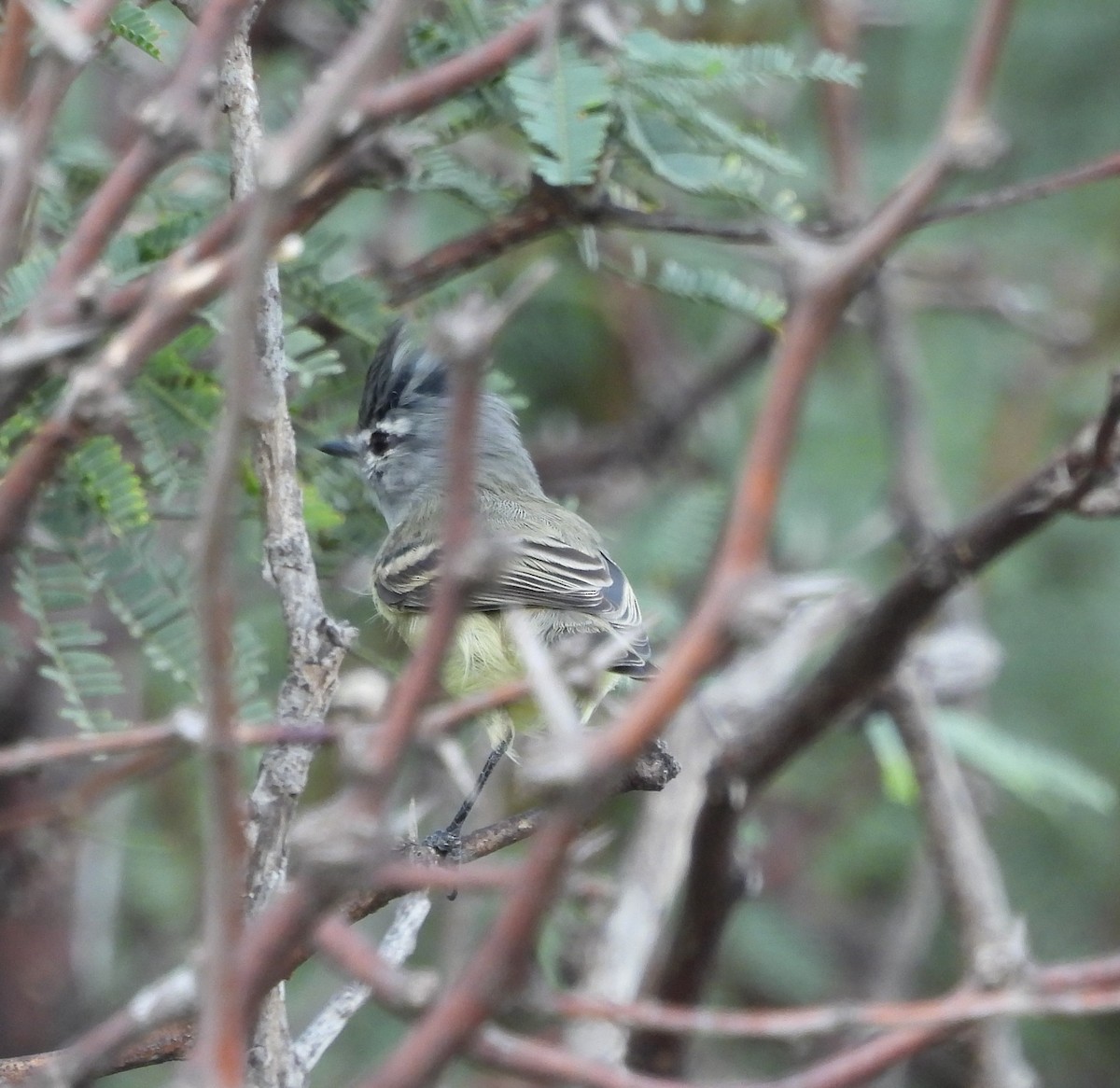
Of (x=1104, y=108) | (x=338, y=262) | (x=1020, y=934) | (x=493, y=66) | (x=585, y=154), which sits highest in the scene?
(x=1104, y=108)

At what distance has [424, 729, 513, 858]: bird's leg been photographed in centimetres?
260

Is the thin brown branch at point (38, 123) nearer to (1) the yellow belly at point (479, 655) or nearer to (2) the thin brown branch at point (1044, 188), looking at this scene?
(2) the thin brown branch at point (1044, 188)

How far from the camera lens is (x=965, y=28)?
4.80 meters

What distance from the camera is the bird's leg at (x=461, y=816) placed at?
2.60 metres

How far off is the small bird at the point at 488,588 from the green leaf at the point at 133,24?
36.0 inches

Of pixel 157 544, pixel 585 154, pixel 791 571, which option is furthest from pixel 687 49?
pixel 791 571

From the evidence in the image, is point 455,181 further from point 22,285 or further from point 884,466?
point 884,466

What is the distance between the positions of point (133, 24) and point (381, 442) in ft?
4.82

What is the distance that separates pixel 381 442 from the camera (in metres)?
3.40

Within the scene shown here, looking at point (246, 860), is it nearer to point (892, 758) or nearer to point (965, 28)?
point (892, 758)

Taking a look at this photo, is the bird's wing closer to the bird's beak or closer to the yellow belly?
the yellow belly

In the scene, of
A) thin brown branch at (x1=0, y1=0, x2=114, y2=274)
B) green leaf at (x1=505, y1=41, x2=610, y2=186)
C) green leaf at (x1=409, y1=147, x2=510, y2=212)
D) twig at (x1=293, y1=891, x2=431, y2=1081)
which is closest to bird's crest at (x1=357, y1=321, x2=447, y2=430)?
green leaf at (x1=409, y1=147, x2=510, y2=212)

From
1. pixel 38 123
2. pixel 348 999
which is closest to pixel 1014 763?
pixel 348 999

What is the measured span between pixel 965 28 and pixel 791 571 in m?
1.80
